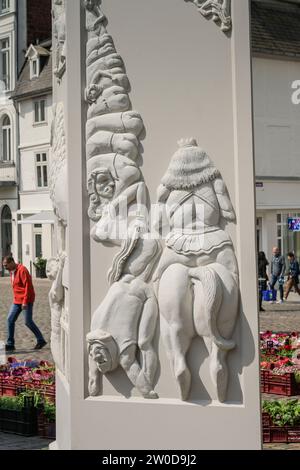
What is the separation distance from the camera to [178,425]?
4.96m

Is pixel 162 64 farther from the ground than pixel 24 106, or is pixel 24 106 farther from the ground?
pixel 24 106

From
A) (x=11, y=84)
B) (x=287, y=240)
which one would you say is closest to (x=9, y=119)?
(x=11, y=84)

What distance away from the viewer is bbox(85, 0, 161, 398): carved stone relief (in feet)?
16.5

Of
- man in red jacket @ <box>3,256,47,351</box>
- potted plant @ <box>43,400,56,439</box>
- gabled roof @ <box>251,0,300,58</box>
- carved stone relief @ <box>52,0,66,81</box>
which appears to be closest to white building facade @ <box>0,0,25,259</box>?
gabled roof @ <box>251,0,300,58</box>

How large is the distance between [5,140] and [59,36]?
1586 inches

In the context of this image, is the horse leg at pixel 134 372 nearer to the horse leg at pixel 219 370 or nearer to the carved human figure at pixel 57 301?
the horse leg at pixel 219 370

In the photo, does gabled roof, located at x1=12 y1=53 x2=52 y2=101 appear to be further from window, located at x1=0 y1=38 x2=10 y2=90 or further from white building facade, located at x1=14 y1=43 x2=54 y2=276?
window, located at x1=0 y1=38 x2=10 y2=90

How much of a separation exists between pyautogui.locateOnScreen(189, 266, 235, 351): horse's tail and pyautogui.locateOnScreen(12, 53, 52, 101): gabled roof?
37045mm

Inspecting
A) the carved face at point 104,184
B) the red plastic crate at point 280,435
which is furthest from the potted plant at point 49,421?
the carved face at point 104,184

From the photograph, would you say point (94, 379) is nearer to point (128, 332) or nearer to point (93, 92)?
point (128, 332)

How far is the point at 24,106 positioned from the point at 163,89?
39.1 meters

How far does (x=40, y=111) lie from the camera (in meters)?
42.3

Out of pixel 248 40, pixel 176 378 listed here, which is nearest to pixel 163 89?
pixel 248 40
